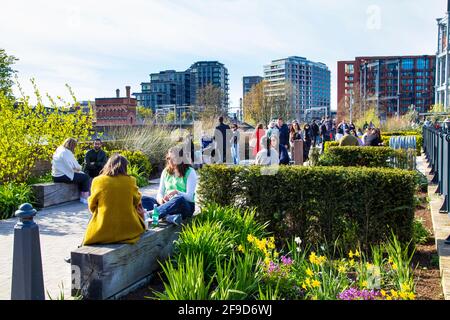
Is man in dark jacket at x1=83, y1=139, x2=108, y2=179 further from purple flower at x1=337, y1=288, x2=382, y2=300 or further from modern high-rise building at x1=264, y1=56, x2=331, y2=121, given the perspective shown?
modern high-rise building at x1=264, y1=56, x2=331, y2=121

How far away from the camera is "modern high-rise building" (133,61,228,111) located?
152 metres

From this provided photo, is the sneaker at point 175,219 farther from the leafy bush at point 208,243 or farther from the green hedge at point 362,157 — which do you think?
the green hedge at point 362,157

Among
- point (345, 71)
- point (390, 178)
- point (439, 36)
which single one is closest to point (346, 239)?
point (390, 178)

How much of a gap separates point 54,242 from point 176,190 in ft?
7.07

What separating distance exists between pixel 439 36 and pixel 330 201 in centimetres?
7025

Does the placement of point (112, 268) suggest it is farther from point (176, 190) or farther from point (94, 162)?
point (94, 162)

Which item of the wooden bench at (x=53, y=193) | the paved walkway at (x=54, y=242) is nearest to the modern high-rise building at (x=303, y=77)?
the wooden bench at (x=53, y=193)

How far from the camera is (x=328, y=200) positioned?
5945 mm

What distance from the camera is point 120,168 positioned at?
4930 mm

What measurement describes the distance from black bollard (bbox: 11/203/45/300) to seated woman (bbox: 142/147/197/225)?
2252 millimetres

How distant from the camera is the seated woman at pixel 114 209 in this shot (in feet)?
15.5

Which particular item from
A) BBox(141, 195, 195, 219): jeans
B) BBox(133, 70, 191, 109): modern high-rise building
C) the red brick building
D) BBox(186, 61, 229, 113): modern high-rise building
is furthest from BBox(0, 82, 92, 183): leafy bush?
BBox(186, 61, 229, 113): modern high-rise building

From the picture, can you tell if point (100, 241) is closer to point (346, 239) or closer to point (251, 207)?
point (251, 207)

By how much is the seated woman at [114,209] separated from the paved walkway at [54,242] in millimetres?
634
